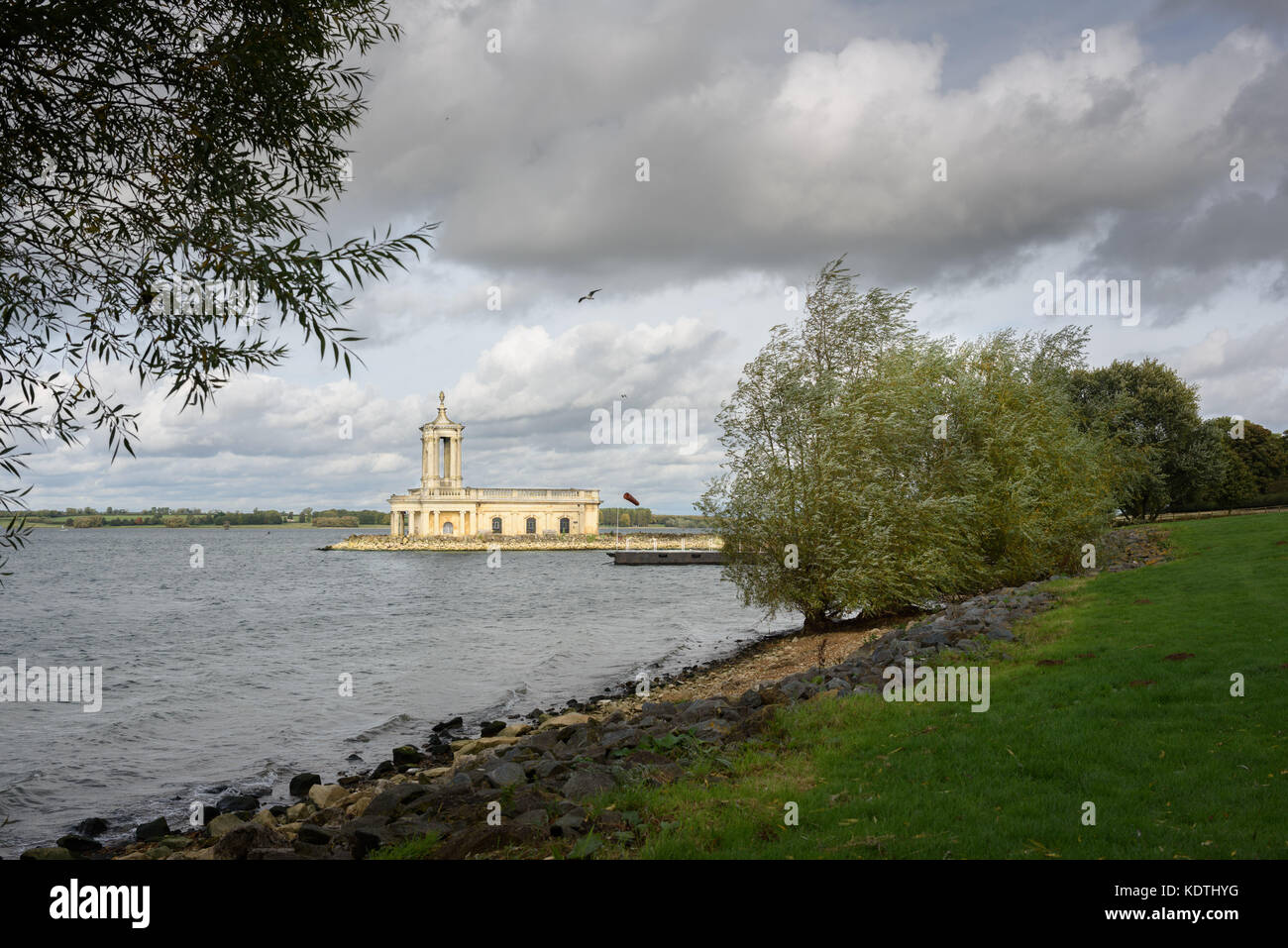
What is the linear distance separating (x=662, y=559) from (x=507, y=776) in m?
92.4

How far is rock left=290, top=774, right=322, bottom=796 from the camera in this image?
1455cm

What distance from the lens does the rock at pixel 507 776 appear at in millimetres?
10836

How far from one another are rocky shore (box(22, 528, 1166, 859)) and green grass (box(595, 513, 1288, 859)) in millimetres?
773

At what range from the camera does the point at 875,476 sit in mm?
26703

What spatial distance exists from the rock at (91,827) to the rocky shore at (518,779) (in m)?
0.02

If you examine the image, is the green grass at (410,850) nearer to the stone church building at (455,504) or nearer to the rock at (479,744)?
the rock at (479,744)

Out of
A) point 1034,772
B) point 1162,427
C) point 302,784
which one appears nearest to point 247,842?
point 302,784

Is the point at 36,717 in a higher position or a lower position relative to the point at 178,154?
lower

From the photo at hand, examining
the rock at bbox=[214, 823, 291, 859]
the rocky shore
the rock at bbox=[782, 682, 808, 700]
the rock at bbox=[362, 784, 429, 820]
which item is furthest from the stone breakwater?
the rock at bbox=[214, 823, 291, 859]

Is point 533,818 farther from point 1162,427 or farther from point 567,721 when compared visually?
point 1162,427

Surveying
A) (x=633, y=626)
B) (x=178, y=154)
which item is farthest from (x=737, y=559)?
(x=178, y=154)
